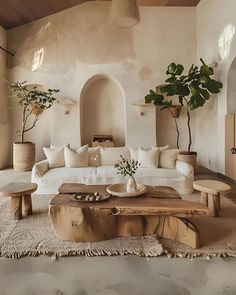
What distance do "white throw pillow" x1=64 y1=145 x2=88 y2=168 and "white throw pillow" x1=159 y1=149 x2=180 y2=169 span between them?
149cm

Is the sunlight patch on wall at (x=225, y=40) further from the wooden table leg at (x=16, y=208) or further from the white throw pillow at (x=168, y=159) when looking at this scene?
the wooden table leg at (x=16, y=208)

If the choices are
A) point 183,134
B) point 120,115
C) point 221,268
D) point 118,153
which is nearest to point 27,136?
point 120,115

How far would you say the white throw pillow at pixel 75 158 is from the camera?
202 inches

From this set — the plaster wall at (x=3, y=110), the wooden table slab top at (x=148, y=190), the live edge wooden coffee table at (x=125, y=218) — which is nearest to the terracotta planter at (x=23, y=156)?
the plaster wall at (x=3, y=110)

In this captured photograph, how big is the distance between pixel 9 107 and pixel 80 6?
358 centimetres

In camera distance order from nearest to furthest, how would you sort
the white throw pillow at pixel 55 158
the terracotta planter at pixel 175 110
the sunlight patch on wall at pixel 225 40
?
the white throw pillow at pixel 55 158
the sunlight patch on wall at pixel 225 40
the terracotta planter at pixel 175 110

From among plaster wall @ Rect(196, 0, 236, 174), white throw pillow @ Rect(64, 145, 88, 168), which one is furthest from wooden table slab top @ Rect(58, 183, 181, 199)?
plaster wall @ Rect(196, 0, 236, 174)

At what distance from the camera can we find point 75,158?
16.9ft

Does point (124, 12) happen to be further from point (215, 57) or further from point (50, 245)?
point (215, 57)

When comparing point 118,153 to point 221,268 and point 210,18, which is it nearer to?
point 221,268

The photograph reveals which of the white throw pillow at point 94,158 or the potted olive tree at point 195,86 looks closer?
the white throw pillow at point 94,158

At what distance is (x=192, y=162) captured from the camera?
245 inches

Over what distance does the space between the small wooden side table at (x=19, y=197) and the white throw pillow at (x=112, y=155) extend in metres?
1.90

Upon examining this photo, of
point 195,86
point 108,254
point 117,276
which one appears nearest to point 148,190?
point 108,254
